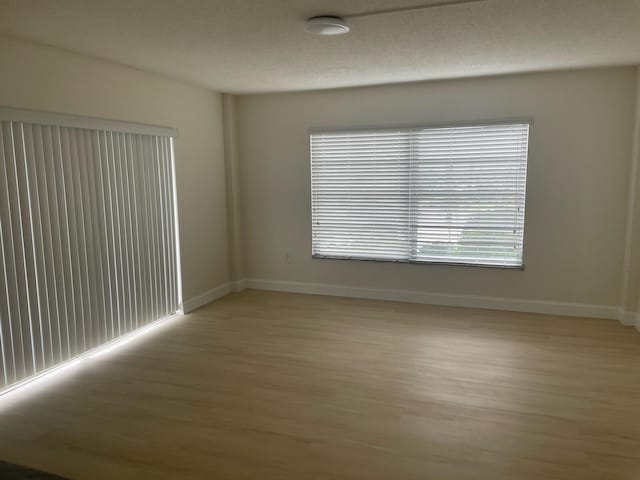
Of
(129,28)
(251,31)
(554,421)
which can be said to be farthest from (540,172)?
(129,28)

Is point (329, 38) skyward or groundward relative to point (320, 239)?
skyward

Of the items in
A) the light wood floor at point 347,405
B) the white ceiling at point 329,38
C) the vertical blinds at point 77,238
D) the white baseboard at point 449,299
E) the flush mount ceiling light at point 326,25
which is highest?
the white ceiling at point 329,38

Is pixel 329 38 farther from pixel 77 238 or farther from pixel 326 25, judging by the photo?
pixel 77 238

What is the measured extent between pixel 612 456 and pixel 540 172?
9.52ft

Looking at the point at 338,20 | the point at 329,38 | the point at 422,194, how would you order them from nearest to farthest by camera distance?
the point at 338,20, the point at 329,38, the point at 422,194

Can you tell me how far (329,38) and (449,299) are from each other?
123 inches

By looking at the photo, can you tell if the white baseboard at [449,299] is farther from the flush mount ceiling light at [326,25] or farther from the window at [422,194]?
the flush mount ceiling light at [326,25]

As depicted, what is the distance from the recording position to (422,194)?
16.4ft

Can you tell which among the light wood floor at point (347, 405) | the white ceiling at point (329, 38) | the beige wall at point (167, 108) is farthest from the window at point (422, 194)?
the beige wall at point (167, 108)

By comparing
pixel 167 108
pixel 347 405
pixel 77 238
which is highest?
pixel 167 108

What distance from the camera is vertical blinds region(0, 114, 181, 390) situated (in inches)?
121

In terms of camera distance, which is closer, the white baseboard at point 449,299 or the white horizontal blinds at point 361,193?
the white baseboard at point 449,299

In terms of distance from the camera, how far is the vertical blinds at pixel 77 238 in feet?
10.1

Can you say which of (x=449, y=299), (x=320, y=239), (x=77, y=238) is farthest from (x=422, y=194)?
(x=77, y=238)
